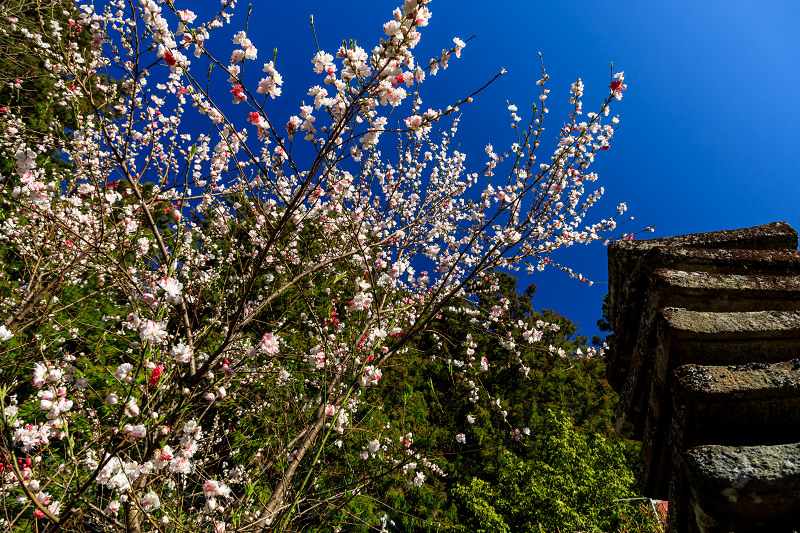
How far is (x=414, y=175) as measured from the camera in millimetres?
8141

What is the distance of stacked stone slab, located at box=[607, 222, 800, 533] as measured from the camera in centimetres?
118

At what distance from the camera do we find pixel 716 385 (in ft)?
4.43

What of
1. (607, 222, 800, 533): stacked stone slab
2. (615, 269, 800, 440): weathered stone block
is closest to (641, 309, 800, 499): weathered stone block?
(607, 222, 800, 533): stacked stone slab

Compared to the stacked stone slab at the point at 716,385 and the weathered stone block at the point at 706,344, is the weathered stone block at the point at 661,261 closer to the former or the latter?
the stacked stone slab at the point at 716,385

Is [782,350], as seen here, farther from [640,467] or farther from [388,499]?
[388,499]

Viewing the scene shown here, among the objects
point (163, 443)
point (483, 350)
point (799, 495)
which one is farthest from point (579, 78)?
point (483, 350)

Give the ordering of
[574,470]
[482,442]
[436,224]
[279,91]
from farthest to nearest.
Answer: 1. [482,442]
2. [574,470]
3. [436,224]
4. [279,91]

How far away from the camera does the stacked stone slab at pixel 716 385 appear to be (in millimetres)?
1185

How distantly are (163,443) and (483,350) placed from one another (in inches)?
651

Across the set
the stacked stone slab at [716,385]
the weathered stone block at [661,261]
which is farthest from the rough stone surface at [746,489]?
the weathered stone block at [661,261]

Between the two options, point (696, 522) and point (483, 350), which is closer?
point (696, 522)

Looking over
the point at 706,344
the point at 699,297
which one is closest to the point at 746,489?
the point at 706,344

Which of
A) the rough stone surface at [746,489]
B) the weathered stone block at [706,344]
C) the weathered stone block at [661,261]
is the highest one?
the weathered stone block at [661,261]

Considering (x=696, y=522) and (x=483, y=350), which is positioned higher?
(x=483, y=350)
